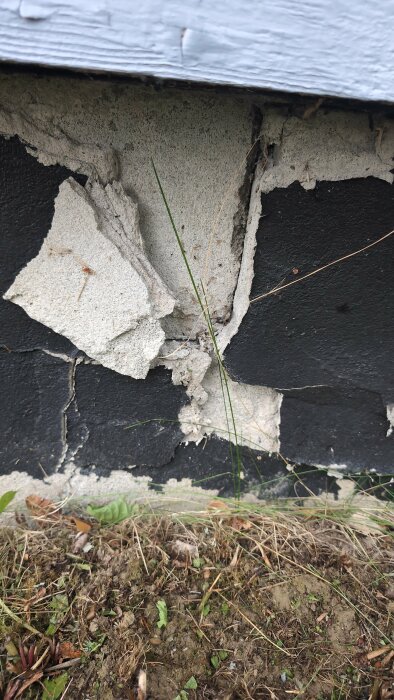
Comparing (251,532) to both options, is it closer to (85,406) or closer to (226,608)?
(226,608)

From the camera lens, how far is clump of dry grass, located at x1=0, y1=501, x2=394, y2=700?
989 mm

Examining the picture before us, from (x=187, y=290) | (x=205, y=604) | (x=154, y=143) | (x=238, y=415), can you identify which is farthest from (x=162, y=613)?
(x=154, y=143)

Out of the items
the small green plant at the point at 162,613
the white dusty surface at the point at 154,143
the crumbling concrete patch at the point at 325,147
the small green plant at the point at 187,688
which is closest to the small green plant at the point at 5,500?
the small green plant at the point at 162,613

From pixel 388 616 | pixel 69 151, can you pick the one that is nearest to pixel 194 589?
pixel 388 616

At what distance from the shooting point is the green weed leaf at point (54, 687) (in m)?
0.95

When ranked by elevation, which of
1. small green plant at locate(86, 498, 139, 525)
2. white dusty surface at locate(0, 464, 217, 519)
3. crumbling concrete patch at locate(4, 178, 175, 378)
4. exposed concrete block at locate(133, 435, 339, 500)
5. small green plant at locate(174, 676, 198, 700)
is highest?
crumbling concrete patch at locate(4, 178, 175, 378)

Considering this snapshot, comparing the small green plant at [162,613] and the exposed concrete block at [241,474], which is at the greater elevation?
the exposed concrete block at [241,474]

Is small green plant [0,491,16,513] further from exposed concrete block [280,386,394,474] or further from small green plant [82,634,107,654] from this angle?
exposed concrete block [280,386,394,474]

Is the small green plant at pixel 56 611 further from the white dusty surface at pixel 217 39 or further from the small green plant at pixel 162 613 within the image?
the white dusty surface at pixel 217 39

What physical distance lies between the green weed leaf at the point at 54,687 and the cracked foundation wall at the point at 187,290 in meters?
0.45

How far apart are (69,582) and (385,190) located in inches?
44.7

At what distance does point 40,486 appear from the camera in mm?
1292

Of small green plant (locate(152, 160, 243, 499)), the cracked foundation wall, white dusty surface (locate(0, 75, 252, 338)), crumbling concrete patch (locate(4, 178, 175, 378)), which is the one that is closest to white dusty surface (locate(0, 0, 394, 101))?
the cracked foundation wall

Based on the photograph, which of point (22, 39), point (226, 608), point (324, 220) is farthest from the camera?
point (226, 608)
